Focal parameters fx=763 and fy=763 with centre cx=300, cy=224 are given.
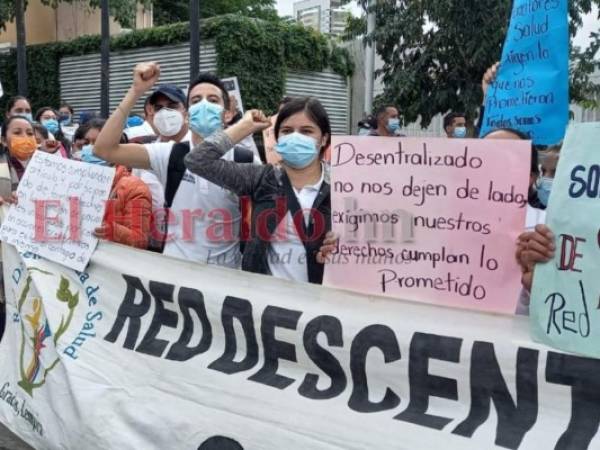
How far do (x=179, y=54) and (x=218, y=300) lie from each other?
14.5 m

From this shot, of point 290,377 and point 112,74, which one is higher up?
point 112,74

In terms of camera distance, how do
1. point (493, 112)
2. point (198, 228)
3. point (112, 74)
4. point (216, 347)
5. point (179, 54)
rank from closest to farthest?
point (216, 347)
point (198, 228)
point (493, 112)
point (179, 54)
point (112, 74)

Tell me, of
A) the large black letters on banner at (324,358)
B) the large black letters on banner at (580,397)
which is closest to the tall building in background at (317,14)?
the large black letters on banner at (324,358)

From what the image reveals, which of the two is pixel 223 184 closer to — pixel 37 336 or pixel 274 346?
pixel 274 346

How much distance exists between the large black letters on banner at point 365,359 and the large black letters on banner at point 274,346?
0.86 ft

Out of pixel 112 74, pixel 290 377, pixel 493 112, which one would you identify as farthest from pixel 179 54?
pixel 290 377

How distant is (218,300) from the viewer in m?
2.99

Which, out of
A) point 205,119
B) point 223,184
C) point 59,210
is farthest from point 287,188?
point 59,210

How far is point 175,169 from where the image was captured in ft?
11.1

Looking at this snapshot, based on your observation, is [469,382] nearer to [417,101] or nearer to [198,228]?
[198,228]

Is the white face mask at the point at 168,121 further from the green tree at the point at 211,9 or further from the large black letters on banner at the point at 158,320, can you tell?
the green tree at the point at 211,9

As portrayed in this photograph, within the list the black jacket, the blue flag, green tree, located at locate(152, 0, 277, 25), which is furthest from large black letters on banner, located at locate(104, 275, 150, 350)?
green tree, located at locate(152, 0, 277, 25)

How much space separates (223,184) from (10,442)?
1.78 meters

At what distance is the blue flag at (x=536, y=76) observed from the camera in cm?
351
